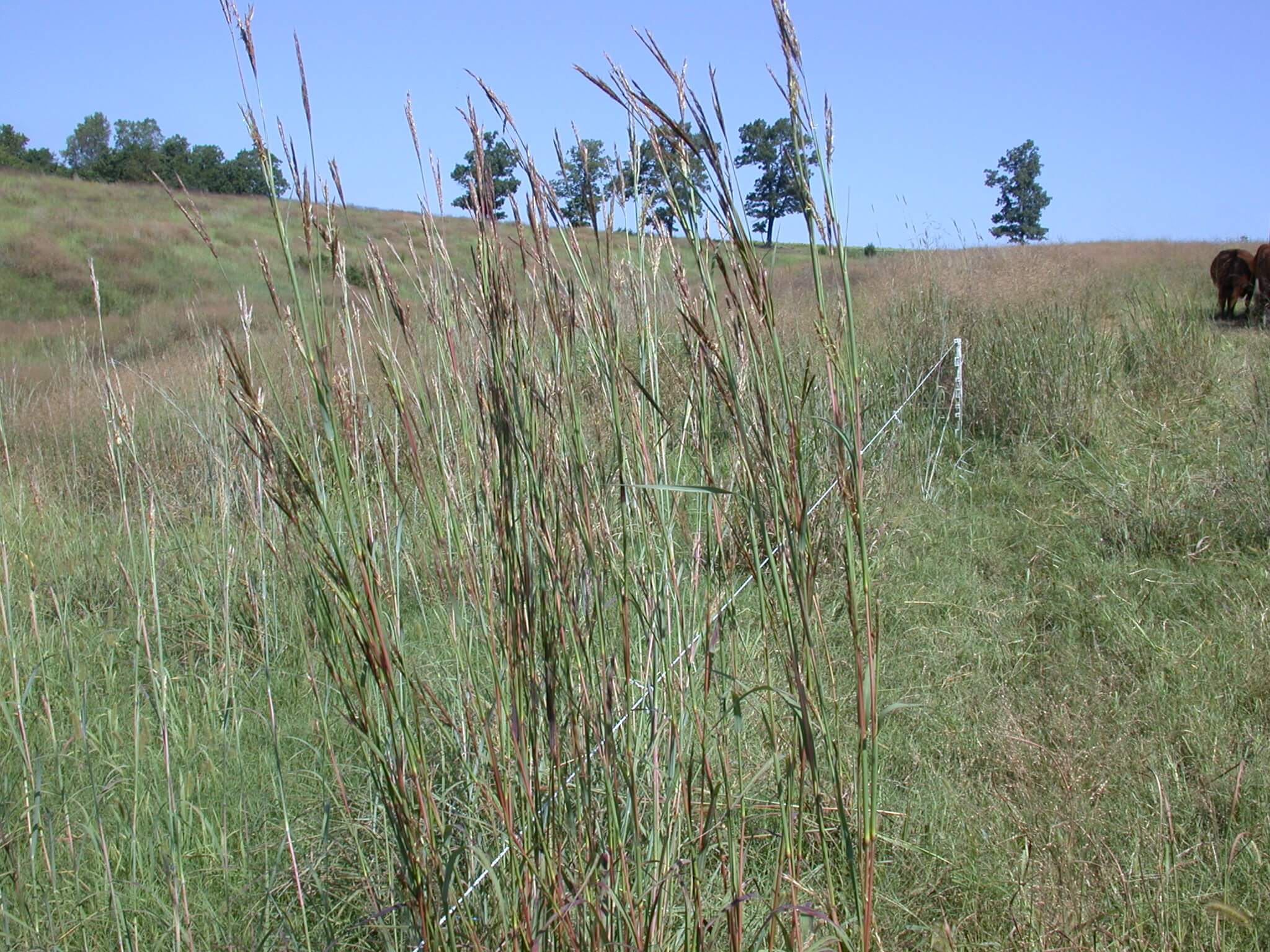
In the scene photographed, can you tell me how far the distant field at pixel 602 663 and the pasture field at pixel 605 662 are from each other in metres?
0.02

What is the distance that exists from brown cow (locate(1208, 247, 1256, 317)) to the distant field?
4015mm

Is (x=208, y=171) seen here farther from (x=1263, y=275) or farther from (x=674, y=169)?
(x=674, y=169)

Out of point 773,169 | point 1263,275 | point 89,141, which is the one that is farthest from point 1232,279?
point 89,141

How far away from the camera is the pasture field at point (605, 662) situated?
1.12m

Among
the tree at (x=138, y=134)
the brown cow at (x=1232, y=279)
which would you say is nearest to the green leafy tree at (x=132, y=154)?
the tree at (x=138, y=134)

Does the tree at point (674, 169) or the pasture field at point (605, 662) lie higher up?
the tree at point (674, 169)

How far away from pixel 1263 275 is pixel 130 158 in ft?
171

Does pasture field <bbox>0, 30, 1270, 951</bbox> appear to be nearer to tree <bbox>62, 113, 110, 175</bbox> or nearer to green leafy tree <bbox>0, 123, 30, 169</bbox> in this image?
green leafy tree <bbox>0, 123, 30, 169</bbox>

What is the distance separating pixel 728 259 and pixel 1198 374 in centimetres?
689

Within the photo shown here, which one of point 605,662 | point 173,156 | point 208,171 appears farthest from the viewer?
point 173,156

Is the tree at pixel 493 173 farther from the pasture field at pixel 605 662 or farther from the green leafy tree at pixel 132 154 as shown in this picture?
the green leafy tree at pixel 132 154

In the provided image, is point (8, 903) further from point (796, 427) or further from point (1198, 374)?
point (1198, 374)

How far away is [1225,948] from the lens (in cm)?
180

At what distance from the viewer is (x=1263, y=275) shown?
334 inches
